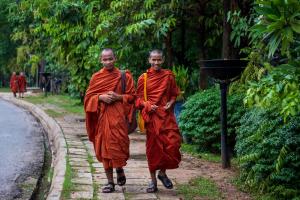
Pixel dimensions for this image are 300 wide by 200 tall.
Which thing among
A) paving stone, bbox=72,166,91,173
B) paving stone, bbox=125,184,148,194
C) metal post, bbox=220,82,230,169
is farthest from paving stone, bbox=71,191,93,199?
metal post, bbox=220,82,230,169

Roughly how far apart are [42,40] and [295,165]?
56.6 ft

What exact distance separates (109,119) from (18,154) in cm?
469

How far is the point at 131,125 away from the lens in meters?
6.55

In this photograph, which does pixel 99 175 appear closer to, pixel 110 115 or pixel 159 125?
pixel 110 115

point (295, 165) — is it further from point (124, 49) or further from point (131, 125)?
point (124, 49)

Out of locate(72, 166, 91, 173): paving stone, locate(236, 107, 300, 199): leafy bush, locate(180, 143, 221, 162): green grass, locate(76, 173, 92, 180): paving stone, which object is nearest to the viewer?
locate(236, 107, 300, 199): leafy bush

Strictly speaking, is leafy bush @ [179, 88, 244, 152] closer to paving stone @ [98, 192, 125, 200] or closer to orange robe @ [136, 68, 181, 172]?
orange robe @ [136, 68, 181, 172]

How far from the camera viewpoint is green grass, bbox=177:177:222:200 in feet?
20.7

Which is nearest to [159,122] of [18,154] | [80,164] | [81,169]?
[81,169]

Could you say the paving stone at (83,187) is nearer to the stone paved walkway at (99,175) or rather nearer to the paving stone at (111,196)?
the stone paved walkway at (99,175)

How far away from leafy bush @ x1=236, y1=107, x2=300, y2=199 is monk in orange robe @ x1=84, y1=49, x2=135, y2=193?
1521mm

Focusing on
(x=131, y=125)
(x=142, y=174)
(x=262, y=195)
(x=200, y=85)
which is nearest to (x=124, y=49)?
(x=200, y=85)

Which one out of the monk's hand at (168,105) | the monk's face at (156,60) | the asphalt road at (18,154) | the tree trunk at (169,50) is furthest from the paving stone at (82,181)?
the tree trunk at (169,50)

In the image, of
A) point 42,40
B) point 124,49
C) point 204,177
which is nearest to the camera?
point 204,177
